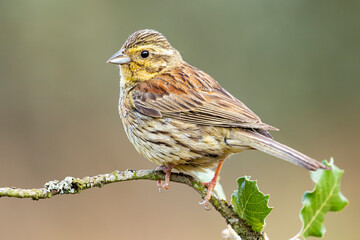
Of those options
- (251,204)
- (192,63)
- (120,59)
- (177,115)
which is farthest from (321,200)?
(192,63)

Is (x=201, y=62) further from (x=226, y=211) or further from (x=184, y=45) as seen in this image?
(x=226, y=211)

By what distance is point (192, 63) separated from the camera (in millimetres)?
8766

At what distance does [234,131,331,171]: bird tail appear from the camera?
2.31 meters

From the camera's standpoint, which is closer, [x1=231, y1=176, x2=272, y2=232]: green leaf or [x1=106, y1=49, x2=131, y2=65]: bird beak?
[x1=231, y1=176, x2=272, y2=232]: green leaf

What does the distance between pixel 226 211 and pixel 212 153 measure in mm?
1064

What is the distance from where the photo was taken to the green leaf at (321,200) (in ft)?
6.32

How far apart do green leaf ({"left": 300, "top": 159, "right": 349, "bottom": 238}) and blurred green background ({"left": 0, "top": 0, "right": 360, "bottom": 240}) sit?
6.32 metres

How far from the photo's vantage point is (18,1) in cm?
893

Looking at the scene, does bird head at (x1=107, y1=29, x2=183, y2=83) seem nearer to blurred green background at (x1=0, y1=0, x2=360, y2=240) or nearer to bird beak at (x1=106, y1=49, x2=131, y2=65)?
bird beak at (x1=106, y1=49, x2=131, y2=65)

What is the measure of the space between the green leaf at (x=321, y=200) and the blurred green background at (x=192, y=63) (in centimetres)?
632

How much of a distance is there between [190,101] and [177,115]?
0.16m

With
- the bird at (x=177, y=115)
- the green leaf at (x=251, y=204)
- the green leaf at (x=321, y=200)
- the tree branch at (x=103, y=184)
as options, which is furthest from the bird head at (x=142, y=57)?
the green leaf at (x=321, y=200)

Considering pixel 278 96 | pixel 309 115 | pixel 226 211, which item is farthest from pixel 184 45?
pixel 226 211

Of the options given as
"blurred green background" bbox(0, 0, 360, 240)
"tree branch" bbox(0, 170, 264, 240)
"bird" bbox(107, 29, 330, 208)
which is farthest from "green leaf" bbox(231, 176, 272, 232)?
"blurred green background" bbox(0, 0, 360, 240)
